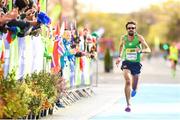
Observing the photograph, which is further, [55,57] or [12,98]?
[55,57]

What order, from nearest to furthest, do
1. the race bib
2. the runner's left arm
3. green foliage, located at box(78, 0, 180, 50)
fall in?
the runner's left arm < the race bib < green foliage, located at box(78, 0, 180, 50)

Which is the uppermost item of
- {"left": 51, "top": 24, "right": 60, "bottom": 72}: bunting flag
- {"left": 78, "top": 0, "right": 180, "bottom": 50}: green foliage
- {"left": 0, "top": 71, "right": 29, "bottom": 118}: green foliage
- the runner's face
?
{"left": 78, "top": 0, "right": 180, "bottom": 50}: green foliage

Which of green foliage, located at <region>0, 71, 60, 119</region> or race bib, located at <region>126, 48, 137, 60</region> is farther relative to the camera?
race bib, located at <region>126, 48, 137, 60</region>

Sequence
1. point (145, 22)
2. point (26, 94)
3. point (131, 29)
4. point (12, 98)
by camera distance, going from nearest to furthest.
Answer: point (12, 98) < point (26, 94) < point (131, 29) < point (145, 22)

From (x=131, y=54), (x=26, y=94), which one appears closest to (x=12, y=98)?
(x=26, y=94)

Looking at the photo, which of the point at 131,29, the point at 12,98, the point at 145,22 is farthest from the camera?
the point at 145,22

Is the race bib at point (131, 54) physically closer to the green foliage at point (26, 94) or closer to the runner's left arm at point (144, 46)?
the runner's left arm at point (144, 46)

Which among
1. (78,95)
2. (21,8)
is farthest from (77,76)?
(21,8)

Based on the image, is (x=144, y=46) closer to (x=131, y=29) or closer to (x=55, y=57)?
(x=131, y=29)

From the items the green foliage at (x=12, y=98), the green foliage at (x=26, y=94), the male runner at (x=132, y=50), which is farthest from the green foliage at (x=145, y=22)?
the green foliage at (x=12, y=98)

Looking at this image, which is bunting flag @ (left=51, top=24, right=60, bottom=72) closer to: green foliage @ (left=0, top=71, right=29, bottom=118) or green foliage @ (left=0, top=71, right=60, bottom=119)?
green foliage @ (left=0, top=71, right=60, bottom=119)

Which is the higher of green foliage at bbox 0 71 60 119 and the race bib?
the race bib

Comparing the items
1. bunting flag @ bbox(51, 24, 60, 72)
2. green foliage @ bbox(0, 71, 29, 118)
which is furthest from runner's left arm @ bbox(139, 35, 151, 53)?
green foliage @ bbox(0, 71, 29, 118)

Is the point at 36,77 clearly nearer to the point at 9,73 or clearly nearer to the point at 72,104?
the point at 9,73
